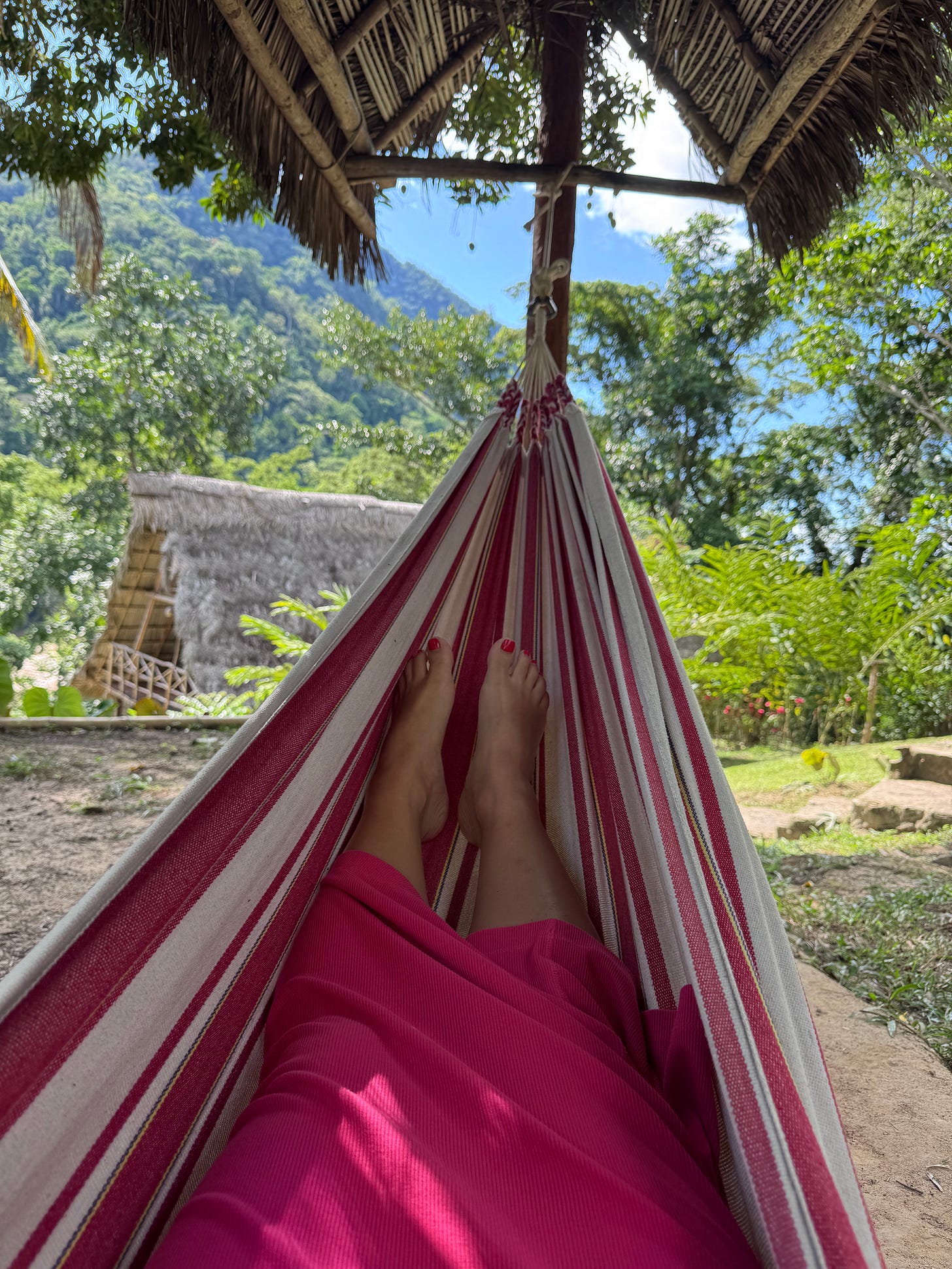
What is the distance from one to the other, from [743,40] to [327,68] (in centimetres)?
79

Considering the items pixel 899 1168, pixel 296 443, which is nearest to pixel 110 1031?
pixel 899 1168

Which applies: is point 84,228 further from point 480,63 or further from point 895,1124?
point 895,1124

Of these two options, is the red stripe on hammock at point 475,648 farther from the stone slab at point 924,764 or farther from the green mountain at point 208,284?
the green mountain at point 208,284

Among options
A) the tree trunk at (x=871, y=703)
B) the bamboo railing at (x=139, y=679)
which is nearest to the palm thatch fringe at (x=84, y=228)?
the bamboo railing at (x=139, y=679)

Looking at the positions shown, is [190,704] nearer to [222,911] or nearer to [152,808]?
[152,808]

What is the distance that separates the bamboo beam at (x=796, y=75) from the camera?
131 centimetres

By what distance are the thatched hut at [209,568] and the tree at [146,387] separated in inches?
223

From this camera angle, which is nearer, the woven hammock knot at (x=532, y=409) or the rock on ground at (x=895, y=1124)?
the rock on ground at (x=895, y=1124)

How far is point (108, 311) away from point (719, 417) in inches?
337

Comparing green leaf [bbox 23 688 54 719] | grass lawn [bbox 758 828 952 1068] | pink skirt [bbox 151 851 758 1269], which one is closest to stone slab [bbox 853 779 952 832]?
grass lawn [bbox 758 828 952 1068]

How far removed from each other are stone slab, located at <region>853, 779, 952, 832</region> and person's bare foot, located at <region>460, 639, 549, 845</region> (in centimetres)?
219

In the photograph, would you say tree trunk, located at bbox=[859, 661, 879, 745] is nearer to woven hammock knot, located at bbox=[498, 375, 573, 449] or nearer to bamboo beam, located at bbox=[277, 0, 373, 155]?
woven hammock knot, located at bbox=[498, 375, 573, 449]

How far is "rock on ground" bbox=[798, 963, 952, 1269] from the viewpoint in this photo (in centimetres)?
97

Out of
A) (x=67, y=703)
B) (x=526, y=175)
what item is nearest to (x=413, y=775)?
(x=526, y=175)
